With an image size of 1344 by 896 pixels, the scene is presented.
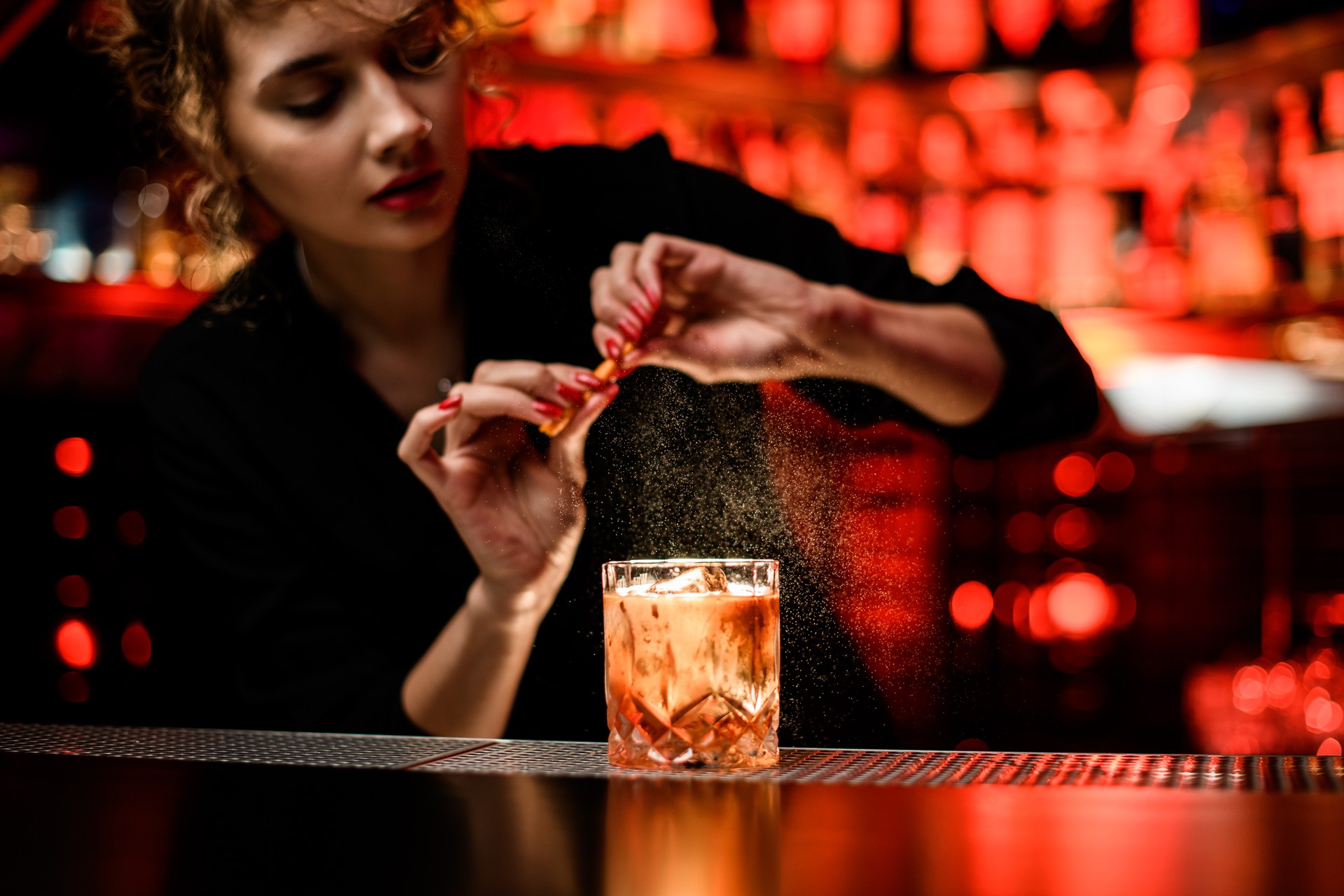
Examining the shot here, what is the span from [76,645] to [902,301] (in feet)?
6.13

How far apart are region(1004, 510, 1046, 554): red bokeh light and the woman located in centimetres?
186

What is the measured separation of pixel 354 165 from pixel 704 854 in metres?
0.80

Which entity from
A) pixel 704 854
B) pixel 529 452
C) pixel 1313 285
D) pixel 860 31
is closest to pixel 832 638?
pixel 529 452

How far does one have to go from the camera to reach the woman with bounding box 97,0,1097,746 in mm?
1120

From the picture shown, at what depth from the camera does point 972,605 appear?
313 centimetres

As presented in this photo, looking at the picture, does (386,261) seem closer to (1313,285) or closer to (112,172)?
(112,172)

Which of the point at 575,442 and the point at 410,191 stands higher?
the point at 410,191

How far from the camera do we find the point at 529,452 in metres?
1.14

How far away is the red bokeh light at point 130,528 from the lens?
2.43 metres

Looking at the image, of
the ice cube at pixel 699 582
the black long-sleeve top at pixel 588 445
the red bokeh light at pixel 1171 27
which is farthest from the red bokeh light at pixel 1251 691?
the ice cube at pixel 699 582

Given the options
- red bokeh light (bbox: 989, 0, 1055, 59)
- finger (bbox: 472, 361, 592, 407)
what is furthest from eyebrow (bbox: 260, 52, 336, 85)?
red bokeh light (bbox: 989, 0, 1055, 59)

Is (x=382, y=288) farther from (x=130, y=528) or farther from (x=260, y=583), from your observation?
(x=130, y=528)

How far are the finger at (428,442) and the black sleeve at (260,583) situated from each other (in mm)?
214

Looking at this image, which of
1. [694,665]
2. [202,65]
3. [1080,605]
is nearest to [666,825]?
[694,665]
